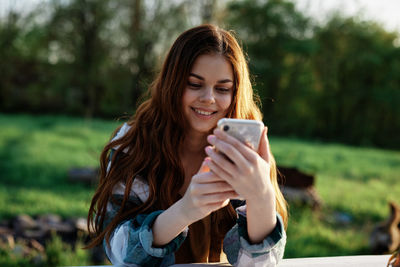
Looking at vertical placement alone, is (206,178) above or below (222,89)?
below

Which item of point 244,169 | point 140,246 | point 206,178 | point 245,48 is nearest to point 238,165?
point 244,169

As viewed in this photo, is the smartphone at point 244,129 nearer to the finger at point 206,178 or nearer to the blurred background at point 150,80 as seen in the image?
the finger at point 206,178

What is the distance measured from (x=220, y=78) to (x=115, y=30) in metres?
12.6

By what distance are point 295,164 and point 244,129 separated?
705 cm

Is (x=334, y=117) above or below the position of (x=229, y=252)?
below

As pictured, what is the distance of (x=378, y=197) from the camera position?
19.7ft

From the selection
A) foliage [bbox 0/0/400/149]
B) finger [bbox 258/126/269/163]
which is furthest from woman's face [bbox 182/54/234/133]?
foliage [bbox 0/0/400/149]

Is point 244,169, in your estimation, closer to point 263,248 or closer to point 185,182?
point 263,248

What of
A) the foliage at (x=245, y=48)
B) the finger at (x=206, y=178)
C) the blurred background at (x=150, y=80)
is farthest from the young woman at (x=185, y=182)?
the foliage at (x=245, y=48)

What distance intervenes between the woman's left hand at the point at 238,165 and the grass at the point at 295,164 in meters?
3.02

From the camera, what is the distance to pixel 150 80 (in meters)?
8.40

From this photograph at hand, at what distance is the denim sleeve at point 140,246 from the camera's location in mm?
1236

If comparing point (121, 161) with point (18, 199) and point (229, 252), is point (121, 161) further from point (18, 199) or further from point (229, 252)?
point (18, 199)

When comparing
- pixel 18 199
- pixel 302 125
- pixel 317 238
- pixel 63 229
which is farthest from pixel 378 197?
pixel 302 125
